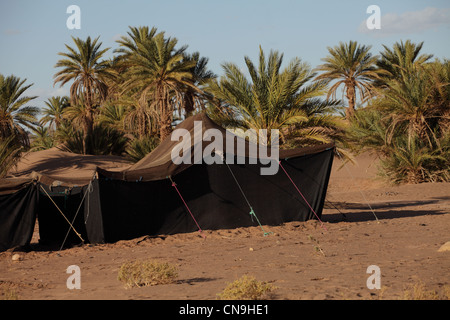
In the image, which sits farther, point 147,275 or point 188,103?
point 188,103

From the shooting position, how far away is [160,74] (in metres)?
26.8

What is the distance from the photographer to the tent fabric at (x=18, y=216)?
12.4 metres

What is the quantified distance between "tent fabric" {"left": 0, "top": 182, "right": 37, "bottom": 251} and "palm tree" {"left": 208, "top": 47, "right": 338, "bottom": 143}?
28.1ft

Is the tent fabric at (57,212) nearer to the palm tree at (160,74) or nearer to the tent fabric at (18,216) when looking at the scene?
the tent fabric at (18,216)

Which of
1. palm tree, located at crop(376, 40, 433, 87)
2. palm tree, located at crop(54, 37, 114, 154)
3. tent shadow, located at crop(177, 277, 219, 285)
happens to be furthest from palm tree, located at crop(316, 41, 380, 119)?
tent shadow, located at crop(177, 277, 219, 285)

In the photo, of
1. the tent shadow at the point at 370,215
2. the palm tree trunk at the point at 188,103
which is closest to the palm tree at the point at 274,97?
the tent shadow at the point at 370,215

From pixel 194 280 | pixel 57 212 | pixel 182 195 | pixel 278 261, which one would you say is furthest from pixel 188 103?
pixel 194 280

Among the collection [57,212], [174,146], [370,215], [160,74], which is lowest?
[370,215]

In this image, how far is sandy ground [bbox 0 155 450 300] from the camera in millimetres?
7488

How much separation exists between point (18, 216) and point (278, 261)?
598cm

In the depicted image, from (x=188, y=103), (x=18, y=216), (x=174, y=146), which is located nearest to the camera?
(x=18, y=216)

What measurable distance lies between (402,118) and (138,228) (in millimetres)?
16651

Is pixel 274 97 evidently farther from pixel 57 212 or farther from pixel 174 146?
pixel 57 212
